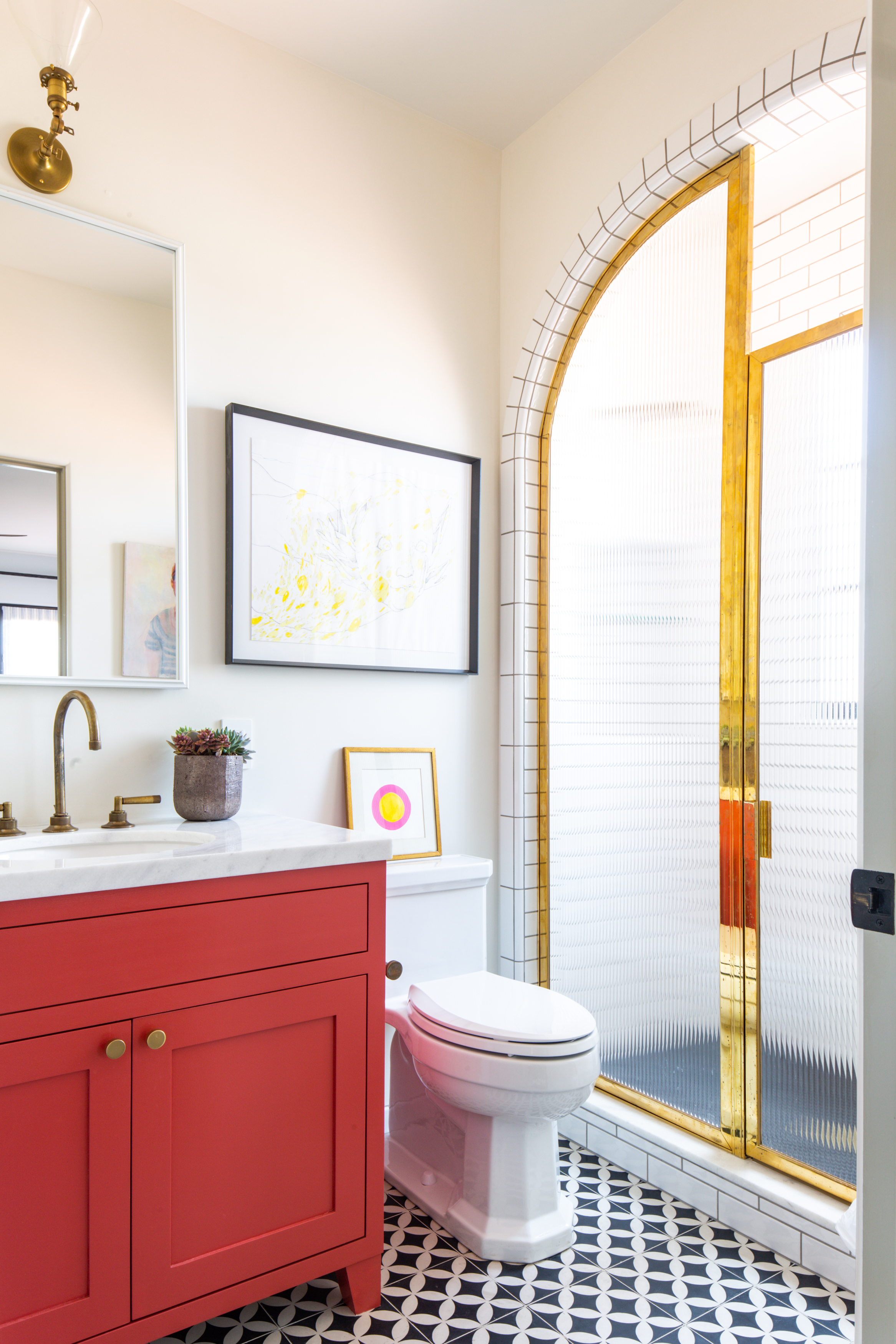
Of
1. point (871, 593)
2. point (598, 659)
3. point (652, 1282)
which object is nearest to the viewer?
point (871, 593)

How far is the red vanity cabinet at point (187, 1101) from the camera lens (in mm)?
1250

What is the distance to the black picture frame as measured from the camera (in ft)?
6.60

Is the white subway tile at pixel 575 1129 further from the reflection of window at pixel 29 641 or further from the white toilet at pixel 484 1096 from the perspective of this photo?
the reflection of window at pixel 29 641

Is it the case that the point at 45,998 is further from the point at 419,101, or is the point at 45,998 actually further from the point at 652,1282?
the point at 419,101

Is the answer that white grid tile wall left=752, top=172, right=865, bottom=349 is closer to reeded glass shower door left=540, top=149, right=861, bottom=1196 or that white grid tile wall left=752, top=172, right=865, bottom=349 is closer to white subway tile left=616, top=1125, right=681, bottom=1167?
reeded glass shower door left=540, top=149, right=861, bottom=1196

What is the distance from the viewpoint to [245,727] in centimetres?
204

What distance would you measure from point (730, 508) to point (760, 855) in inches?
29.9

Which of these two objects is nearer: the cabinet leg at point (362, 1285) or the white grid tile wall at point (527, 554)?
the cabinet leg at point (362, 1285)

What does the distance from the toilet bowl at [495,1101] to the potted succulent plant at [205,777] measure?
568 mm

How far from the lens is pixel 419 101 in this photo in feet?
7.67

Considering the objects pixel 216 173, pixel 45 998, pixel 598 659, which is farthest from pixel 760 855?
pixel 216 173

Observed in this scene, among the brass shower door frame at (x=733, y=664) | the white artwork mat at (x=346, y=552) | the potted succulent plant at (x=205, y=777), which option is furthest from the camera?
the white artwork mat at (x=346, y=552)

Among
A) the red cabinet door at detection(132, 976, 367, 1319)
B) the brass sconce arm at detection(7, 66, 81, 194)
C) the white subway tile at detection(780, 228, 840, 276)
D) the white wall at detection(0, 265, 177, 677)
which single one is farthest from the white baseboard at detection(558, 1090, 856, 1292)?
the brass sconce arm at detection(7, 66, 81, 194)

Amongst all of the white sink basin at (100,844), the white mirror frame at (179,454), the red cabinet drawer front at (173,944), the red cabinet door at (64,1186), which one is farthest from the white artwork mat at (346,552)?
the red cabinet door at (64,1186)
